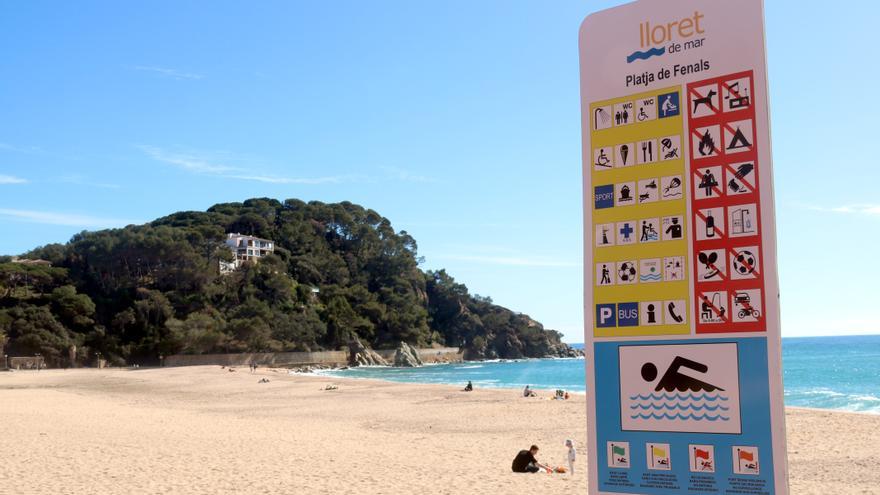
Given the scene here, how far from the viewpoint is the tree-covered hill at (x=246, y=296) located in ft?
246

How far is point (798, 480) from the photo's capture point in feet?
36.5

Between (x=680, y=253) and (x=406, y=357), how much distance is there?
85.6 m

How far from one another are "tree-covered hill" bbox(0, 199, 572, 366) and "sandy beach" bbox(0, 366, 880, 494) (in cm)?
4766

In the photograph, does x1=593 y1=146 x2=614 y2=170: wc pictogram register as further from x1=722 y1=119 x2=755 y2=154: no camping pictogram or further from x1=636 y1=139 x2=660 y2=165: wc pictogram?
x1=722 y1=119 x2=755 y2=154: no camping pictogram

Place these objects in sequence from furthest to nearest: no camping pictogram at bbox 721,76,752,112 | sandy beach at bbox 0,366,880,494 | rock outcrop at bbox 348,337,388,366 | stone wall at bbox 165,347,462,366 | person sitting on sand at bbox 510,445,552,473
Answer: rock outcrop at bbox 348,337,388,366, stone wall at bbox 165,347,462,366, person sitting on sand at bbox 510,445,552,473, sandy beach at bbox 0,366,880,494, no camping pictogram at bbox 721,76,752,112

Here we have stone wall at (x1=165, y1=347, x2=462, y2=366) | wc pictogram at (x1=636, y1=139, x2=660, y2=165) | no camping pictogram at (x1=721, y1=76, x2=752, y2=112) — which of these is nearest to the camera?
no camping pictogram at (x1=721, y1=76, x2=752, y2=112)

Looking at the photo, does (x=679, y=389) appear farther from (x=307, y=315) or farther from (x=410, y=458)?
(x=307, y=315)

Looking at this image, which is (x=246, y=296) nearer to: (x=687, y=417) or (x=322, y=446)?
(x=322, y=446)

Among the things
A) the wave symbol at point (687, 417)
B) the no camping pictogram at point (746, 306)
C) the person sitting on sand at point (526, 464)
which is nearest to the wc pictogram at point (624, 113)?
the no camping pictogram at point (746, 306)

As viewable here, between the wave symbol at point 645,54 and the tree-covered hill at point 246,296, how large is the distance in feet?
236

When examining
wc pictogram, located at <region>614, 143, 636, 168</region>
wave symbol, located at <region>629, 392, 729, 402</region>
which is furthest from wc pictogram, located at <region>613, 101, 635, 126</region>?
wave symbol, located at <region>629, 392, 729, 402</region>

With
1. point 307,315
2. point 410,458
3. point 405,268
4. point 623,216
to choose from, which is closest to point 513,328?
point 405,268

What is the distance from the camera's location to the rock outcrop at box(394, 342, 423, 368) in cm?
8912

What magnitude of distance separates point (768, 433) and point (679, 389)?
0.63 meters
